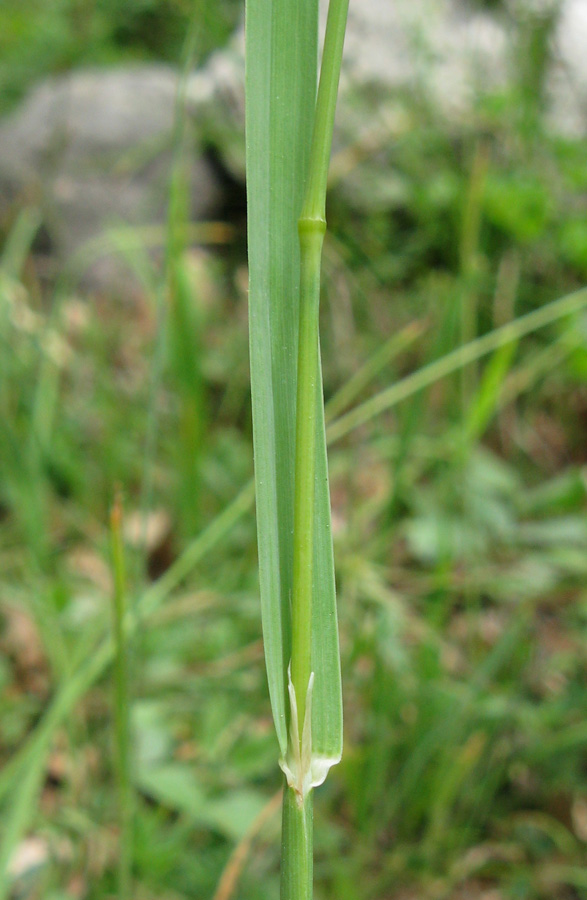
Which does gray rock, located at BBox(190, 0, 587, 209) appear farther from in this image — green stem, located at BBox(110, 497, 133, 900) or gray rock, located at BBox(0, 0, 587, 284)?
green stem, located at BBox(110, 497, 133, 900)

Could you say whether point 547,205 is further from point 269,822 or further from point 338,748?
point 338,748

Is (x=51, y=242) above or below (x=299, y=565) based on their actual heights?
above

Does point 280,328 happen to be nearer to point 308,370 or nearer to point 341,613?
point 308,370

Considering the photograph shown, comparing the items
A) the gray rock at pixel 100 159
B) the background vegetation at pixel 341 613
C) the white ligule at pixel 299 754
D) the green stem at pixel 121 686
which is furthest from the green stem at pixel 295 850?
the gray rock at pixel 100 159

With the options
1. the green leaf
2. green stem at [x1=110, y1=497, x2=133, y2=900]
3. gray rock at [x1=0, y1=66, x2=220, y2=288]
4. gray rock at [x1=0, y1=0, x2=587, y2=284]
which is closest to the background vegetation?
green stem at [x1=110, y1=497, x2=133, y2=900]

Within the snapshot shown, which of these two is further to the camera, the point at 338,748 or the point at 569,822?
the point at 569,822

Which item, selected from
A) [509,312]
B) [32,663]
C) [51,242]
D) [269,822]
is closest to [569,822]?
[269,822]
